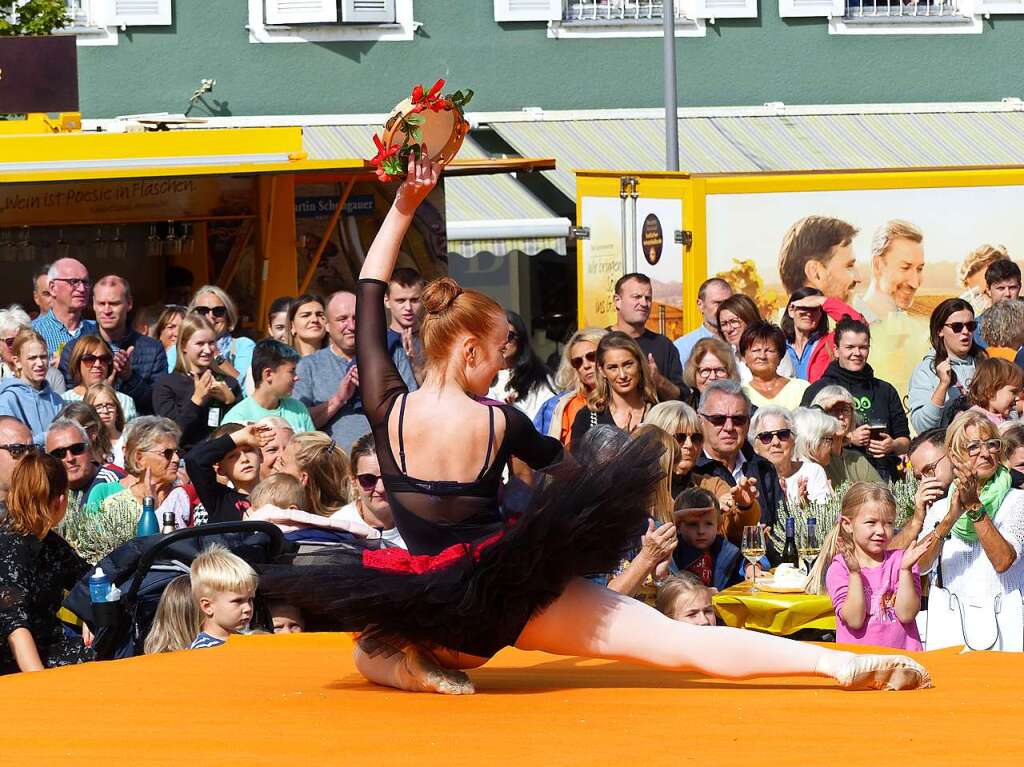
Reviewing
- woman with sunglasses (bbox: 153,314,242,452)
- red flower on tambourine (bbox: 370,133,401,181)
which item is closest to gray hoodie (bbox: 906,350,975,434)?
woman with sunglasses (bbox: 153,314,242,452)

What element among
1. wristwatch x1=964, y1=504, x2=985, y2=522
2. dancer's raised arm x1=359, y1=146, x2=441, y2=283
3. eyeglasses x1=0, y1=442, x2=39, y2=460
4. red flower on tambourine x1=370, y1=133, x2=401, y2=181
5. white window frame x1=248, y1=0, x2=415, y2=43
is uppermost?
white window frame x1=248, y1=0, x2=415, y2=43

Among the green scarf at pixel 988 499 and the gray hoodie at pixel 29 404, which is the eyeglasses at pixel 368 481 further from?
the gray hoodie at pixel 29 404

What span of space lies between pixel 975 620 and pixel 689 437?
1651 mm

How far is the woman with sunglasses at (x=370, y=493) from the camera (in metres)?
8.04

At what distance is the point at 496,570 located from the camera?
5.10 metres

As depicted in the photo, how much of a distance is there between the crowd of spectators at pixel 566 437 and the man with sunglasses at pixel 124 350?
0.01 metres

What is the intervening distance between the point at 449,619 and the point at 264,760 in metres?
0.94

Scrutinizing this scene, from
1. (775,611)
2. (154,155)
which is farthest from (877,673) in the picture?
(154,155)

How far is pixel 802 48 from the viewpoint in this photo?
82.2 ft

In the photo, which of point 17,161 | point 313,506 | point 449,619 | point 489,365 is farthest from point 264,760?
point 17,161

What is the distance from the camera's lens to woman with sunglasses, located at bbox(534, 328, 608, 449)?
9797 mm

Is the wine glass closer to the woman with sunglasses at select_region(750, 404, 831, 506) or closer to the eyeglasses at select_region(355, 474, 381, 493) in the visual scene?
the woman with sunglasses at select_region(750, 404, 831, 506)

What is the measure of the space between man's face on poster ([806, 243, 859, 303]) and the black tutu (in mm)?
9838

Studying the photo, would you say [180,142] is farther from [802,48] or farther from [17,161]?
[802,48]
